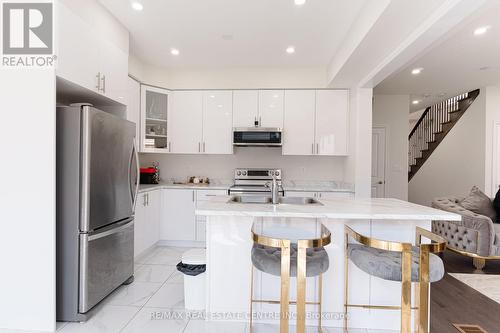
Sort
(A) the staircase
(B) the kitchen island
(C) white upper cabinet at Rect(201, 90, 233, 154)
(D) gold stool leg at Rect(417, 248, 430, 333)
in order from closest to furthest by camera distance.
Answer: (D) gold stool leg at Rect(417, 248, 430, 333) < (B) the kitchen island < (C) white upper cabinet at Rect(201, 90, 233, 154) < (A) the staircase

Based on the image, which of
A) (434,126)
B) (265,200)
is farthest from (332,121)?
(434,126)

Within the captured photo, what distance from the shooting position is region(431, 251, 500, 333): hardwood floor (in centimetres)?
209

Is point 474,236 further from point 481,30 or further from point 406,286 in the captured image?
point 406,286

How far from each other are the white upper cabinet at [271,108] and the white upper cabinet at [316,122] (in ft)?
0.31

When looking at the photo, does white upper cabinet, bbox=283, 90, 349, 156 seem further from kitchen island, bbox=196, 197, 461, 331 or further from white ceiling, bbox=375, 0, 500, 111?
kitchen island, bbox=196, 197, 461, 331

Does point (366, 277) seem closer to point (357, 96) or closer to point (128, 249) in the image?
point (128, 249)

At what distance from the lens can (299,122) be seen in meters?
4.14

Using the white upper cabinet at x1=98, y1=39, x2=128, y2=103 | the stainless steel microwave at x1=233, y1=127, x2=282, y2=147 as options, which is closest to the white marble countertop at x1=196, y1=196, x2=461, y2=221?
the white upper cabinet at x1=98, y1=39, x2=128, y2=103

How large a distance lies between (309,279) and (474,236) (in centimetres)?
250

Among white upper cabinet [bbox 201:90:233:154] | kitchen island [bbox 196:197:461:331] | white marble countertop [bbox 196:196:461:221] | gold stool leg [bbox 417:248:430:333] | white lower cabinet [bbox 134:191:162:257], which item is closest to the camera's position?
gold stool leg [bbox 417:248:430:333]

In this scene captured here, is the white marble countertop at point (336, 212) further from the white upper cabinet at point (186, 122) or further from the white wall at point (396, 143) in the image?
the white wall at point (396, 143)

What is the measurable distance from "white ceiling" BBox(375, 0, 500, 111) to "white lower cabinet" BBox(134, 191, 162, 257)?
12.6 ft

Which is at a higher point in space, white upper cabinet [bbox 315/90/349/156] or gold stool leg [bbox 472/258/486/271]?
white upper cabinet [bbox 315/90/349/156]

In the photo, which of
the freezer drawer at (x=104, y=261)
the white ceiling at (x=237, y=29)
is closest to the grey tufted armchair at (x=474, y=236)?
the white ceiling at (x=237, y=29)
